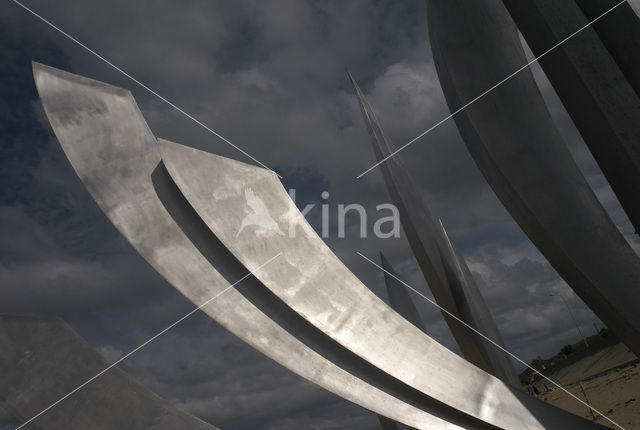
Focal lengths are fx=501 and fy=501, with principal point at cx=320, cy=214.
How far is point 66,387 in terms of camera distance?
230 inches

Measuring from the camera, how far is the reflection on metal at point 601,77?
578 cm

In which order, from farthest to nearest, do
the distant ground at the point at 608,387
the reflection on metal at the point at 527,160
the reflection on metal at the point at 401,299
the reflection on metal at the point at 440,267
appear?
the distant ground at the point at 608,387 < the reflection on metal at the point at 401,299 < the reflection on metal at the point at 440,267 < the reflection on metal at the point at 527,160

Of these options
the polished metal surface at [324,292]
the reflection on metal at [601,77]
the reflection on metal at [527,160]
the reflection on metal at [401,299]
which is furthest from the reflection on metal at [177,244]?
the reflection on metal at [401,299]

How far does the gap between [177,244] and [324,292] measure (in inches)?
71.9

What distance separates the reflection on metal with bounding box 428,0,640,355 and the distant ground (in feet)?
36.4

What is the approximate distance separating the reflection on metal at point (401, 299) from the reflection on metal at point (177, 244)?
864 centimetres

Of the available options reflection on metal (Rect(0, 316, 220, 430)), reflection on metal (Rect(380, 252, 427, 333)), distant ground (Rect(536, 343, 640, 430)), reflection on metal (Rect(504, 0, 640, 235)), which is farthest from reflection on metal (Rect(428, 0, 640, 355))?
distant ground (Rect(536, 343, 640, 430))

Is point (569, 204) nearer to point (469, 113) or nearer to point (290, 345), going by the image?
point (469, 113)

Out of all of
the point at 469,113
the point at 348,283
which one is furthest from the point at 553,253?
the point at 348,283

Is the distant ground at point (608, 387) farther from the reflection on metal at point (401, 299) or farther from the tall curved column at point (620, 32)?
the tall curved column at point (620, 32)

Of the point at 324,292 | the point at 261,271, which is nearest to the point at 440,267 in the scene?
the point at 324,292

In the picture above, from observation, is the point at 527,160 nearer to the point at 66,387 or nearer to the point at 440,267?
the point at 440,267

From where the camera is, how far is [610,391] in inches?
913

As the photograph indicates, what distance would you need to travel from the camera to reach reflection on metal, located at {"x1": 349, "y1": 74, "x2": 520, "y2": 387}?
913cm
